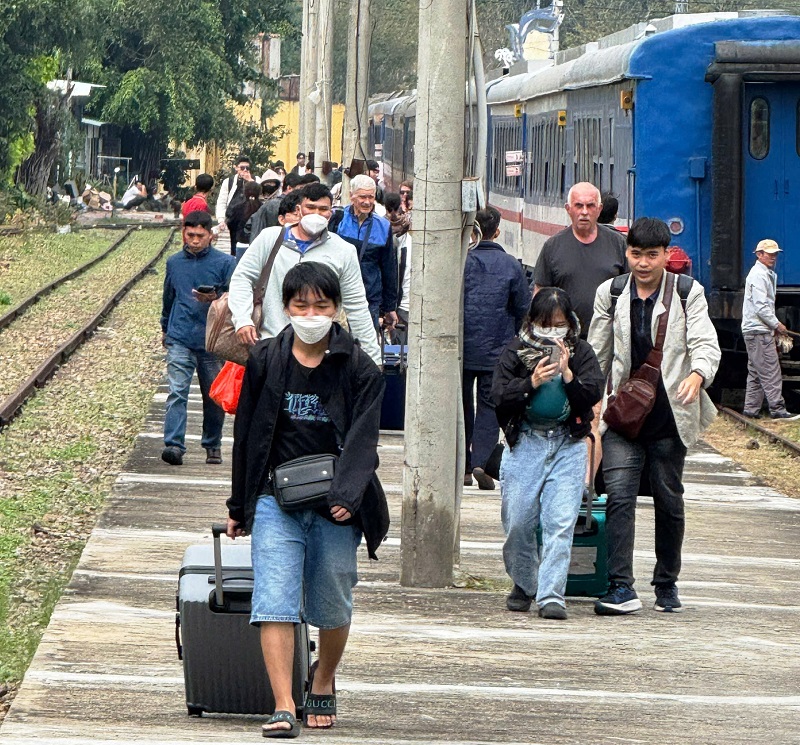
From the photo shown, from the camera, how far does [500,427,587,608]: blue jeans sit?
25.3ft

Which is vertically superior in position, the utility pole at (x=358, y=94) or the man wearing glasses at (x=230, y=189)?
the utility pole at (x=358, y=94)

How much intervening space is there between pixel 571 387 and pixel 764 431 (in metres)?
8.01

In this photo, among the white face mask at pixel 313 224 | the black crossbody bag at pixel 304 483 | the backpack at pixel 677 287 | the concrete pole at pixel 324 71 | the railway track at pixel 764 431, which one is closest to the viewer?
the black crossbody bag at pixel 304 483

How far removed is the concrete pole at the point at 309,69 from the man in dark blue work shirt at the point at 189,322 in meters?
19.7

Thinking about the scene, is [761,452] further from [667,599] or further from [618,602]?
[618,602]

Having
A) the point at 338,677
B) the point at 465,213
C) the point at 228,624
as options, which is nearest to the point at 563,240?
the point at 465,213

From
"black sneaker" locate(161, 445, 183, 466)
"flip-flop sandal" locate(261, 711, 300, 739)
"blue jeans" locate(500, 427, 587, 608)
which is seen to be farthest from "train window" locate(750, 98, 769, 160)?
"flip-flop sandal" locate(261, 711, 300, 739)

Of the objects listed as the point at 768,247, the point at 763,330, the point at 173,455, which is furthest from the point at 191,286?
the point at 763,330

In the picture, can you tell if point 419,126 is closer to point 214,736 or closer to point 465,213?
point 465,213

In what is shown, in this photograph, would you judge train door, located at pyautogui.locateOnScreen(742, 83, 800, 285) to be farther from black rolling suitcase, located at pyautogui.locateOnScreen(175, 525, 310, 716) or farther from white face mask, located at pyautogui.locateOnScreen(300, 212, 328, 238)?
black rolling suitcase, located at pyautogui.locateOnScreen(175, 525, 310, 716)

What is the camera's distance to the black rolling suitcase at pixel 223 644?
5.84m

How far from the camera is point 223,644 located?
5.86 metres

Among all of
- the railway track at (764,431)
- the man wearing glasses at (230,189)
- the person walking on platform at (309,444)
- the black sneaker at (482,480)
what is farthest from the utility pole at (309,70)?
the person walking on platform at (309,444)

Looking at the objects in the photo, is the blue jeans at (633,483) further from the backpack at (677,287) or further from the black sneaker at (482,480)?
the black sneaker at (482,480)
